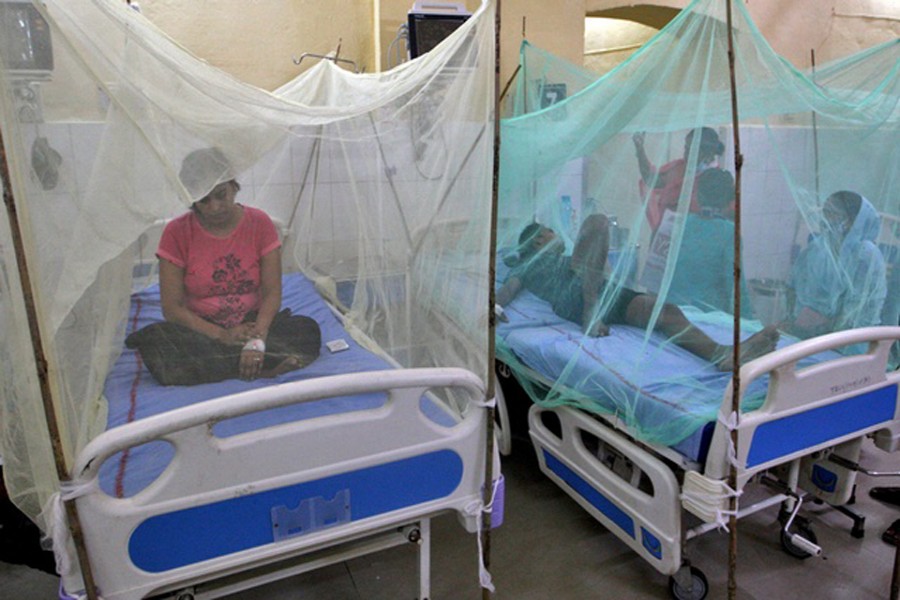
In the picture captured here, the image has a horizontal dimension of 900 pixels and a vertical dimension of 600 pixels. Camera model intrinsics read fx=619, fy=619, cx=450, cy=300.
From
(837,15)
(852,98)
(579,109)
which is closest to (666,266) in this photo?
(579,109)

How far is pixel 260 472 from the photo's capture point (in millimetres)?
1536

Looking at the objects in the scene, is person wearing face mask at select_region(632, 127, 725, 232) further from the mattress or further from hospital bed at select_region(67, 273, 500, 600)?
the mattress

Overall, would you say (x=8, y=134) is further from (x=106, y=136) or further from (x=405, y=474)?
(x=405, y=474)

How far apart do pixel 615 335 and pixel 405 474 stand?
3.94 ft

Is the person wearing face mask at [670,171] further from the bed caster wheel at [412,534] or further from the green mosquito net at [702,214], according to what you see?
the bed caster wheel at [412,534]

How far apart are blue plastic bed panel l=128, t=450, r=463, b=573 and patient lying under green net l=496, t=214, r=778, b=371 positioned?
1.02 metres

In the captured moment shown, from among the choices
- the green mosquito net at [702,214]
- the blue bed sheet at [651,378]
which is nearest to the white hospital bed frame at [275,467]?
the blue bed sheet at [651,378]

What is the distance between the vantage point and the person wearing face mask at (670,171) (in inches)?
82.1

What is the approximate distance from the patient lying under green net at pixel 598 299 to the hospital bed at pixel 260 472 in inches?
35.1

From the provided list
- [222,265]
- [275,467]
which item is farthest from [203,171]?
[275,467]

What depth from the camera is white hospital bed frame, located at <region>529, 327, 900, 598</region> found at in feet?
6.52

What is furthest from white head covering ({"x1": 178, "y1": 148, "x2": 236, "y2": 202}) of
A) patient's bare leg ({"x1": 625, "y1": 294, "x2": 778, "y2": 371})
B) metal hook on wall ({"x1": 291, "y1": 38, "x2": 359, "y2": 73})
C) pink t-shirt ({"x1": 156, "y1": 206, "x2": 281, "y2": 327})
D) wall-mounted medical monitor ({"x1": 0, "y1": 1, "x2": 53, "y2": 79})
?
metal hook on wall ({"x1": 291, "y1": 38, "x2": 359, "y2": 73})

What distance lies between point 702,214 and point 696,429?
73 cm

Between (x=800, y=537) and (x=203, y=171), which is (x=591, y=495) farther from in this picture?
(x=203, y=171)
